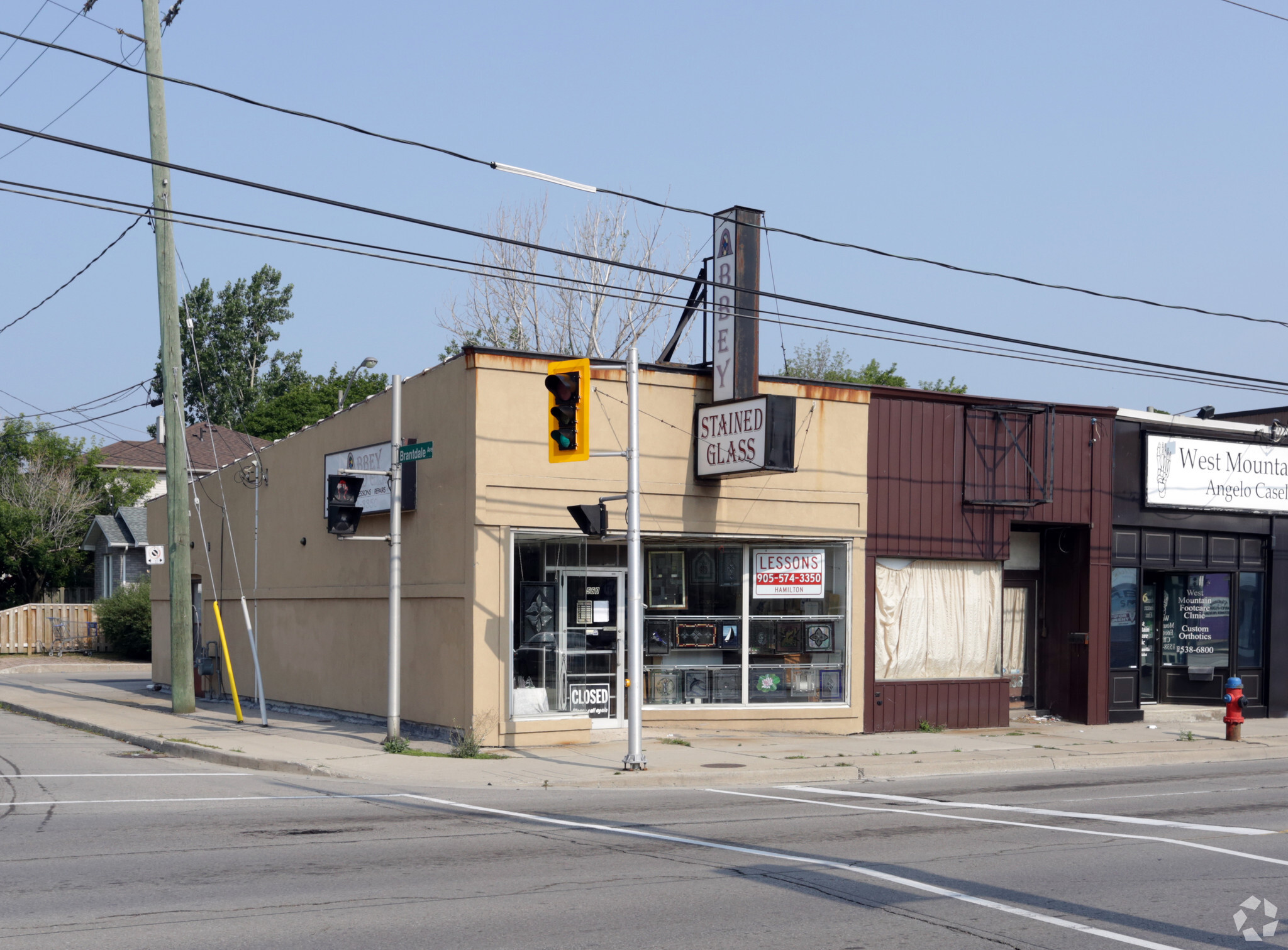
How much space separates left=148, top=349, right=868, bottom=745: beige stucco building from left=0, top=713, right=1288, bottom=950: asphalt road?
140 inches

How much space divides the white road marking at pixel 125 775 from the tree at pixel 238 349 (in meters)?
56.5

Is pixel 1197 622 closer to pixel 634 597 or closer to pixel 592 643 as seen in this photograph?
pixel 592 643

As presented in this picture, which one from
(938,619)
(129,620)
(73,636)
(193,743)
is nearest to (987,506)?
(938,619)

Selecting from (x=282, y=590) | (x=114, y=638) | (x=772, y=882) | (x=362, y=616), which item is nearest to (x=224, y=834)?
(x=772, y=882)

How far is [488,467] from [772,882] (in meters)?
9.04

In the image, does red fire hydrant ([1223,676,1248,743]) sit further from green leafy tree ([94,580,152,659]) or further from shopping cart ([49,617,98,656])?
shopping cart ([49,617,98,656])

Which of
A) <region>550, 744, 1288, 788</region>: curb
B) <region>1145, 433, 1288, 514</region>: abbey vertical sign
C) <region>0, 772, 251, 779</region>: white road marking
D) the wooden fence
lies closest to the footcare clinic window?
<region>550, 744, 1288, 788</region>: curb

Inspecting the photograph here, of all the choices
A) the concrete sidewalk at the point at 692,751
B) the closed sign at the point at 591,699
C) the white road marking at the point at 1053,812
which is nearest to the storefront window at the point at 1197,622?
the concrete sidewalk at the point at 692,751

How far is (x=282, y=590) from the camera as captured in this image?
22000 mm

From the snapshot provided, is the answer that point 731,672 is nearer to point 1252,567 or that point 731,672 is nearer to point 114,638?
point 1252,567

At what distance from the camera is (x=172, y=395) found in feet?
65.9

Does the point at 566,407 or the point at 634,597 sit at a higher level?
the point at 566,407

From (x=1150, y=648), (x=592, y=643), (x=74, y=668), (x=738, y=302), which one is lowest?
(x=74, y=668)

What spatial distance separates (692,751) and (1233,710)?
889 centimetres
